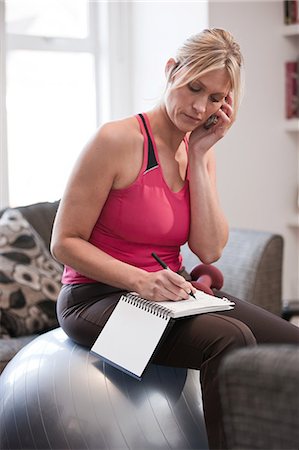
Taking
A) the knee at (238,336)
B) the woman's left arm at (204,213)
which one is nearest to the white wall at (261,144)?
the woman's left arm at (204,213)

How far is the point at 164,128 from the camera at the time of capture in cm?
213

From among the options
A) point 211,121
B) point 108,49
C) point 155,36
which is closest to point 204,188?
point 211,121

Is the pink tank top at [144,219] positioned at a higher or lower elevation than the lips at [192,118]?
lower

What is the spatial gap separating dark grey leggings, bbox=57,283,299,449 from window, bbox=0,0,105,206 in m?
1.49

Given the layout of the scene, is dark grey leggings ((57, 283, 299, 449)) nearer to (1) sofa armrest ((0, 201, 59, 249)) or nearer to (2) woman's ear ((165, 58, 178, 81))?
(2) woman's ear ((165, 58, 178, 81))

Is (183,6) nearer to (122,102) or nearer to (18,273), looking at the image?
(122,102)

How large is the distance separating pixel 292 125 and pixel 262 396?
2999mm

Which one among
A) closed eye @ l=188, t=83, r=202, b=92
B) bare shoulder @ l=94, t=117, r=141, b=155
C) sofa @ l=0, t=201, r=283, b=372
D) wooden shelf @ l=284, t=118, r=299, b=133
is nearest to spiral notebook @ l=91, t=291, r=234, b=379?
bare shoulder @ l=94, t=117, r=141, b=155

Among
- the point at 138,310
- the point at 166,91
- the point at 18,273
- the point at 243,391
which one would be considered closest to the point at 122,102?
the point at 18,273

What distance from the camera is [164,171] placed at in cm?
212

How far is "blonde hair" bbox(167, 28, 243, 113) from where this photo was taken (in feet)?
6.58

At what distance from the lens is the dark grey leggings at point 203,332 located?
1.77 m

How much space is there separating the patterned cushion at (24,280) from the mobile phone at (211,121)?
3.16 ft

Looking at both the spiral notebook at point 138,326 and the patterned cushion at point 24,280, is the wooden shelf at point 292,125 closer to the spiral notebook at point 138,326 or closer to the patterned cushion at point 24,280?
the patterned cushion at point 24,280
